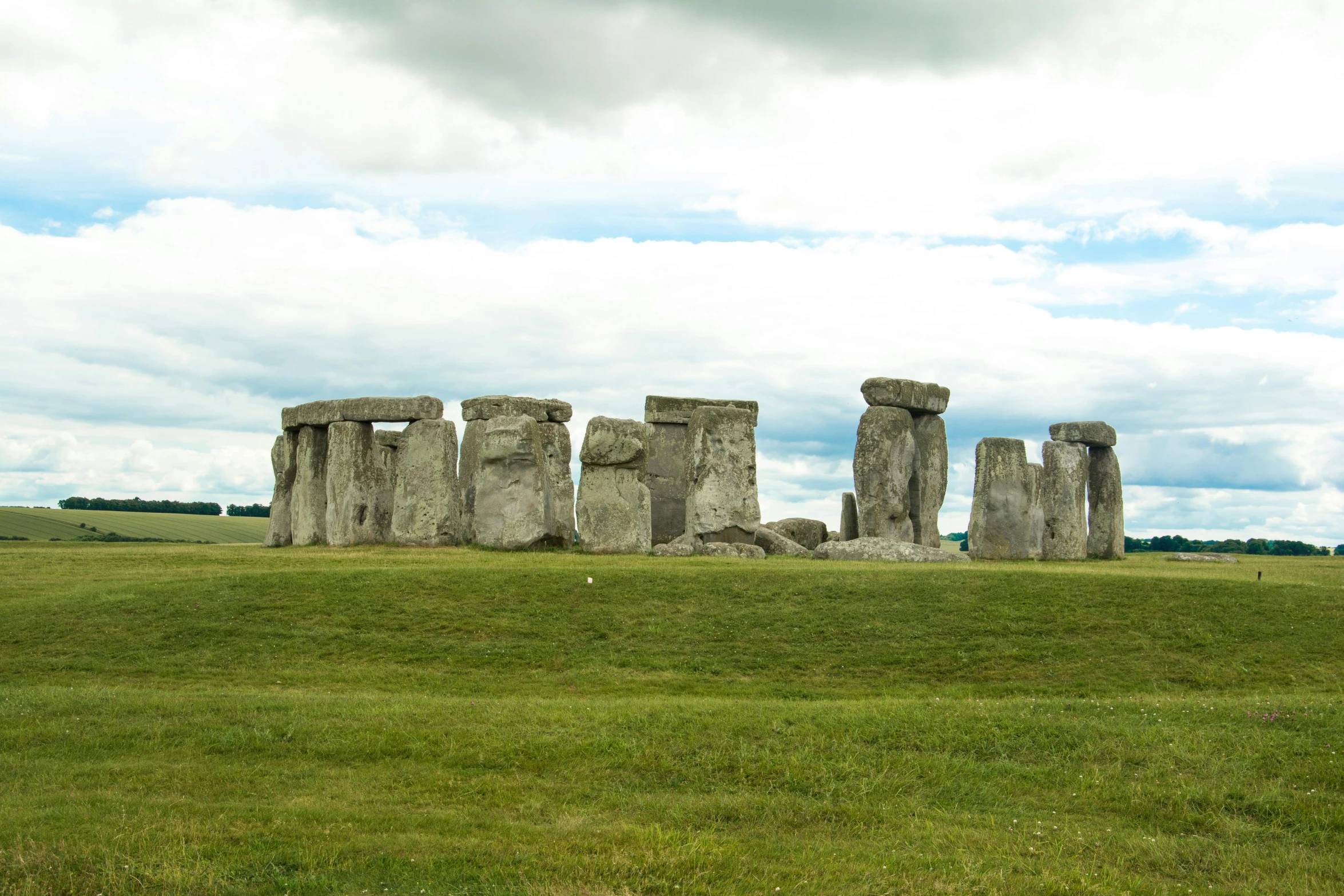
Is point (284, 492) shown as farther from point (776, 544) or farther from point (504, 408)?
point (776, 544)

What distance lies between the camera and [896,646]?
15234 mm

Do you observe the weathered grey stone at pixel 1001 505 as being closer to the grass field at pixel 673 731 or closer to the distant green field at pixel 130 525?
the grass field at pixel 673 731

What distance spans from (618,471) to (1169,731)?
1430 cm

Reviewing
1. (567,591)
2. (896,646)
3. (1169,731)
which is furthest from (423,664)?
(1169,731)

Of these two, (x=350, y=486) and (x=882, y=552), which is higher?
(x=350, y=486)

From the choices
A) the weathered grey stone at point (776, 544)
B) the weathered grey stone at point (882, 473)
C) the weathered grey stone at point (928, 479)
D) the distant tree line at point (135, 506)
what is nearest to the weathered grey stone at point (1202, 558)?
the weathered grey stone at point (928, 479)

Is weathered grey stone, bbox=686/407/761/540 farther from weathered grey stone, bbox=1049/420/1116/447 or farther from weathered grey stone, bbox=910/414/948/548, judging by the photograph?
weathered grey stone, bbox=1049/420/1116/447

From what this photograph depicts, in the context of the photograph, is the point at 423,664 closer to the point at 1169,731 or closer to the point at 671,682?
the point at 671,682

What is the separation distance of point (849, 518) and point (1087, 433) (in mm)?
6432

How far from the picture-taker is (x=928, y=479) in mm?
26906

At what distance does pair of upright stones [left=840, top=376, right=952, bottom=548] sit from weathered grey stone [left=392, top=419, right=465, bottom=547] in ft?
30.8

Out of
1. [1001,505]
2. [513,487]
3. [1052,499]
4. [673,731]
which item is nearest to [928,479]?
[1001,505]

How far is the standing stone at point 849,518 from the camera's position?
29094 mm

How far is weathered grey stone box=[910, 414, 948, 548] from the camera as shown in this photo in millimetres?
26922
